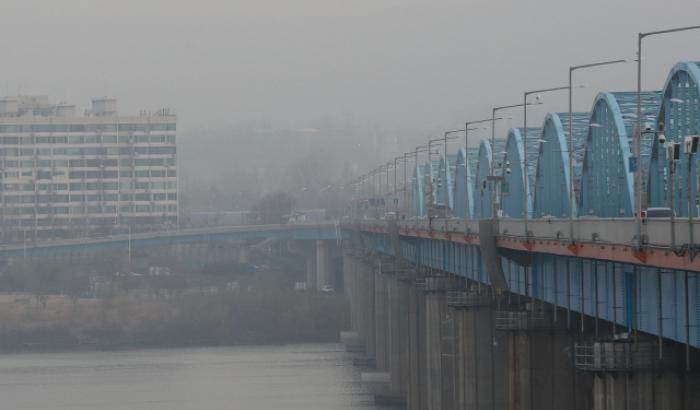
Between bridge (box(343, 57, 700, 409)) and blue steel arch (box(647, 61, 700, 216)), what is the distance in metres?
0.08

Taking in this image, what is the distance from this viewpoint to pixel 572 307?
52.7 metres

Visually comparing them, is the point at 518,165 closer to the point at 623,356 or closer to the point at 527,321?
the point at 527,321

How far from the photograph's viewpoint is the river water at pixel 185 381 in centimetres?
10369

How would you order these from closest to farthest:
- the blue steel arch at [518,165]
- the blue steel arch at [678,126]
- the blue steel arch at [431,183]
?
1. the blue steel arch at [678,126]
2. the blue steel arch at [518,165]
3. the blue steel arch at [431,183]

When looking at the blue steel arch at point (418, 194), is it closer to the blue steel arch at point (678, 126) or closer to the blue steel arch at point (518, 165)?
the blue steel arch at point (518, 165)

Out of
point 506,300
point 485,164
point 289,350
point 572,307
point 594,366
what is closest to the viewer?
point 594,366

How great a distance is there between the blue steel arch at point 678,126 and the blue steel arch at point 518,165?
34.3 meters

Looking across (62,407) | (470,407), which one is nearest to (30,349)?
(62,407)

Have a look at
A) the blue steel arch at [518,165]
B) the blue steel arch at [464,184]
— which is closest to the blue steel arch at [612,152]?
the blue steel arch at [518,165]

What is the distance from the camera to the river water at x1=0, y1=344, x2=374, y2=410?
340 feet

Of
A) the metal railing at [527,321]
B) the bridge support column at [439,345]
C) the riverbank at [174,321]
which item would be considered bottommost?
the riverbank at [174,321]

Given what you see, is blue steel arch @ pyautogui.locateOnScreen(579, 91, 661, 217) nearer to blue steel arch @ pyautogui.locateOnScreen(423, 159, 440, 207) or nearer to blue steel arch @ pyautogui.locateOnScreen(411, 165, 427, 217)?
blue steel arch @ pyautogui.locateOnScreen(423, 159, 440, 207)

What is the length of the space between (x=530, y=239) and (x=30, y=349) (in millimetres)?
110576

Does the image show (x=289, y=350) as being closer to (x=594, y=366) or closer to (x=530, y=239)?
(x=530, y=239)
